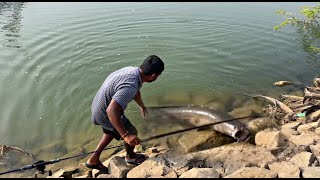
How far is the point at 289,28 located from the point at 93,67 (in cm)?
1188

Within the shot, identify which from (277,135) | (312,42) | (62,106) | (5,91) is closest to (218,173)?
(277,135)

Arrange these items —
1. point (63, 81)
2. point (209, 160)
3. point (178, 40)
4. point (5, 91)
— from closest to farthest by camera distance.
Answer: point (209, 160) → point (5, 91) → point (63, 81) → point (178, 40)

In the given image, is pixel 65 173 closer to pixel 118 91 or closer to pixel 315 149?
pixel 118 91

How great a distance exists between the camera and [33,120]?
8.60m

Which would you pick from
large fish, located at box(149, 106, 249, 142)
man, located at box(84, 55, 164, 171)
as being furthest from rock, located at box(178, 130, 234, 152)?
man, located at box(84, 55, 164, 171)

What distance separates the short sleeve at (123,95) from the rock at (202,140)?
3.01 m

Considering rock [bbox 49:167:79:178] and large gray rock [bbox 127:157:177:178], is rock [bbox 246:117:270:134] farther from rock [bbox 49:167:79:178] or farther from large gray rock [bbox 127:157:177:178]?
rock [bbox 49:167:79:178]

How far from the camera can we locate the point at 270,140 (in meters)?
6.63

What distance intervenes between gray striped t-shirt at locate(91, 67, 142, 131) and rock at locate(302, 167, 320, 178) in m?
3.29

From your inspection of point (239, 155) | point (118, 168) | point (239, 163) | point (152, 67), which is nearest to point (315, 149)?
point (239, 155)

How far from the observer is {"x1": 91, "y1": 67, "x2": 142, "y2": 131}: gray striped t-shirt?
4.72 meters

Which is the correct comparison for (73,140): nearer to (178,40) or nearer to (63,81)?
(63,81)

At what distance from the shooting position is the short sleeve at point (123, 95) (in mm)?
4672

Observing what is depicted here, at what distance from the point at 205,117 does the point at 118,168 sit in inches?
140
